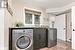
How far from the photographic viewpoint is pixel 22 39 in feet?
10.5

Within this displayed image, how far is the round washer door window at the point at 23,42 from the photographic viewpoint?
3166 millimetres

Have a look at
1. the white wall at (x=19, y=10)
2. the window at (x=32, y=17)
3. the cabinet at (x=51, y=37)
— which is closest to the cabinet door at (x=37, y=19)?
the window at (x=32, y=17)

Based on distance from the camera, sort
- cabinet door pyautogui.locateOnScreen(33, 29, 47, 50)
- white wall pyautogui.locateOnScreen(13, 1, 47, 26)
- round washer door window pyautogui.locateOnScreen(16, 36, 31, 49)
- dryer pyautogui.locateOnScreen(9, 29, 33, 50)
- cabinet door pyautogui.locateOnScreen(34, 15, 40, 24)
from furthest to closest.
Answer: cabinet door pyautogui.locateOnScreen(34, 15, 40, 24), white wall pyautogui.locateOnScreen(13, 1, 47, 26), cabinet door pyautogui.locateOnScreen(33, 29, 47, 50), round washer door window pyautogui.locateOnScreen(16, 36, 31, 49), dryer pyautogui.locateOnScreen(9, 29, 33, 50)

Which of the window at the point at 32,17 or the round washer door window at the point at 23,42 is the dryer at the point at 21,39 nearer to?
the round washer door window at the point at 23,42

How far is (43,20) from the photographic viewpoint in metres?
6.83

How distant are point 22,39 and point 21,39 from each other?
3 cm

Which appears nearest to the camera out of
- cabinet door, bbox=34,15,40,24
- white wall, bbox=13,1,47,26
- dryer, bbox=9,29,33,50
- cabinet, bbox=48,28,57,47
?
dryer, bbox=9,29,33,50

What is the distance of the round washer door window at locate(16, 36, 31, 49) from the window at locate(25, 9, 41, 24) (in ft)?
8.41

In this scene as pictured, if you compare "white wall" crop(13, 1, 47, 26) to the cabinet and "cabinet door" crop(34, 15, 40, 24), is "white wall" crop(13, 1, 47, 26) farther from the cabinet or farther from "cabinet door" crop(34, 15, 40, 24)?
the cabinet

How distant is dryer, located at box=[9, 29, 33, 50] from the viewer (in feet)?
9.94

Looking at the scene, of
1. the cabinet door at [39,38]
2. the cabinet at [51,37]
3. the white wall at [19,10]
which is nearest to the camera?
the cabinet door at [39,38]

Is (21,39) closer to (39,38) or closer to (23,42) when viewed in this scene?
Answer: (23,42)

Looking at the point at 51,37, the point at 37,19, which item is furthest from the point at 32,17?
the point at 51,37

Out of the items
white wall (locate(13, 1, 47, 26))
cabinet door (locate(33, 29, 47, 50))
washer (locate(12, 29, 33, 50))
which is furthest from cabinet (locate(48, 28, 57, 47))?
white wall (locate(13, 1, 47, 26))
